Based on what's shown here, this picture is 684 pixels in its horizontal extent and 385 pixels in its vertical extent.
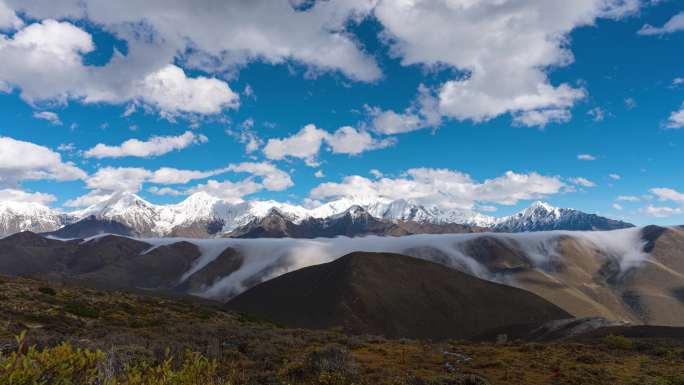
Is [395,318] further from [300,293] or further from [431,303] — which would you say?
[300,293]

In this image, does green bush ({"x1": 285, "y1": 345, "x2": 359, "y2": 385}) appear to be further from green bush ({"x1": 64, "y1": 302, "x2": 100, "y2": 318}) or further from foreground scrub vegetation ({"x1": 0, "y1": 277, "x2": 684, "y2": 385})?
green bush ({"x1": 64, "y1": 302, "x2": 100, "y2": 318})

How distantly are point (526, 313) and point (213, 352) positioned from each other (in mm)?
137003

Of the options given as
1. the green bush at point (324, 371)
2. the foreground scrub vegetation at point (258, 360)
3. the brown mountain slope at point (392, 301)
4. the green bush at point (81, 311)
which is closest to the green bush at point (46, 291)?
the green bush at point (81, 311)

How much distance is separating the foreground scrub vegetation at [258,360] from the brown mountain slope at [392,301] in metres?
89.6

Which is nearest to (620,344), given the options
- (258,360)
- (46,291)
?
(258,360)

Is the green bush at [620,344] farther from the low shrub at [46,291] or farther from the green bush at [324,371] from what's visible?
the low shrub at [46,291]

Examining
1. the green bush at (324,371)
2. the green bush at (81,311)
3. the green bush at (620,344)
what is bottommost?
the green bush at (620,344)

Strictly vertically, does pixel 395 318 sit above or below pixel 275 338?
below

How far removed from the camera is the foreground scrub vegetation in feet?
28.2

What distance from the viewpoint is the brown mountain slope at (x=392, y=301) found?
123875mm

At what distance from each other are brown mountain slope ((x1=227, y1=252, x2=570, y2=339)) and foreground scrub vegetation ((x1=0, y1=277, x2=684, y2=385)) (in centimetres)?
8960

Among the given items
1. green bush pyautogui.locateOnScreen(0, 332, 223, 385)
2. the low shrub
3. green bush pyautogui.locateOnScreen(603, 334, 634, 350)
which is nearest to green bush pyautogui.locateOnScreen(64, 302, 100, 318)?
the low shrub

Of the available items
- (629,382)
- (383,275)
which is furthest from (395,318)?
(629,382)

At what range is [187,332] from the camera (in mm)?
28656
